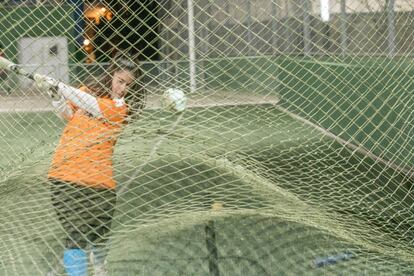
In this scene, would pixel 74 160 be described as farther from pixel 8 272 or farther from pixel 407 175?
pixel 407 175

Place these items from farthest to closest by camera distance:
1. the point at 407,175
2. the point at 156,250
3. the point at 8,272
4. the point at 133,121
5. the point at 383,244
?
1. the point at 407,175
2. the point at 156,250
3. the point at 8,272
4. the point at 133,121
5. the point at 383,244

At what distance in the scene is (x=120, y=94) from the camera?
6.51 ft

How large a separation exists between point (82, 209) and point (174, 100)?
680 millimetres

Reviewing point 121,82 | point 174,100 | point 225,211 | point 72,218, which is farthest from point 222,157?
point 72,218

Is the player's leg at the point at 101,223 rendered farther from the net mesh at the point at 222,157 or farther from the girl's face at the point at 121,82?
the girl's face at the point at 121,82

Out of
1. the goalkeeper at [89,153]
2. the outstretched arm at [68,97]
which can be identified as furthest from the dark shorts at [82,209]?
the outstretched arm at [68,97]

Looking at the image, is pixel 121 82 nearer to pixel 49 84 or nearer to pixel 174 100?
pixel 49 84

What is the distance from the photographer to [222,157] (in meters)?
2.15

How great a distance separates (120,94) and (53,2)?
0.60 m

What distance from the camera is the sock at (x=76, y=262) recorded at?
6.02 ft

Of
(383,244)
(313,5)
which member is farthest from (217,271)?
(313,5)

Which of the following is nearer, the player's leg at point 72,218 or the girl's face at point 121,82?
the player's leg at point 72,218

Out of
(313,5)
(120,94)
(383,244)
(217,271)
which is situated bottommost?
(217,271)

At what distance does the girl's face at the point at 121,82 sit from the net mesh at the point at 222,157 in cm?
15
